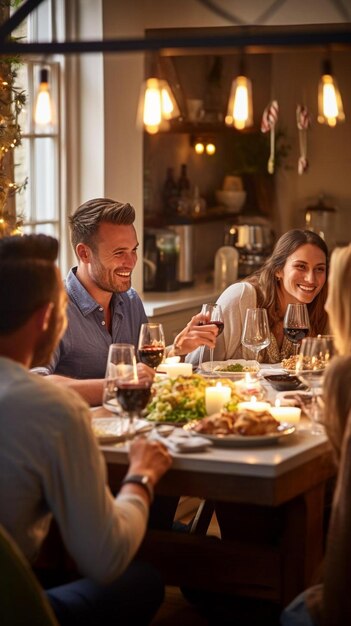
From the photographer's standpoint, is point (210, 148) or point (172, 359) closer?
point (172, 359)

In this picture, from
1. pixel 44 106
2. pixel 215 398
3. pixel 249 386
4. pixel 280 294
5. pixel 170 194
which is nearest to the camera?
pixel 215 398

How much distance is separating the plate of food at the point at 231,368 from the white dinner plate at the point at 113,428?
26.7 inches

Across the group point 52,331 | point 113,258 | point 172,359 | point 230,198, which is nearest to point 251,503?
point 52,331

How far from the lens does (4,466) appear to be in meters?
2.19

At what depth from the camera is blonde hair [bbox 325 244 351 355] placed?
2578mm

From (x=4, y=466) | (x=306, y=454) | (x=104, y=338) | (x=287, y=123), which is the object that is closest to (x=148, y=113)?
(x=104, y=338)

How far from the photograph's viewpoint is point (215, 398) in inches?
117

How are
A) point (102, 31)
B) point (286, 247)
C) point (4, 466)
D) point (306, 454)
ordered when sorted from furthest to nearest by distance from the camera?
point (102, 31) < point (286, 247) < point (306, 454) < point (4, 466)

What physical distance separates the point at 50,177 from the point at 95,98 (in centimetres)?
45

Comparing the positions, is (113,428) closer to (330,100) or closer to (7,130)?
(330,100)

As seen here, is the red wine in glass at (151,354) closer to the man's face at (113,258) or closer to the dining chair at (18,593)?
the man's face at (113,258)

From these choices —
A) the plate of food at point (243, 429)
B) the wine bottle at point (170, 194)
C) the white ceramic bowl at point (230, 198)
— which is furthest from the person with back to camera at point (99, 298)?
the white ceramic bowl at point (230, 198)

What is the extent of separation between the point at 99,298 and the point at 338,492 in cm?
171

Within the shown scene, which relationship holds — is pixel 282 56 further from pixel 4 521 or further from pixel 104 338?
pixel 4 521
